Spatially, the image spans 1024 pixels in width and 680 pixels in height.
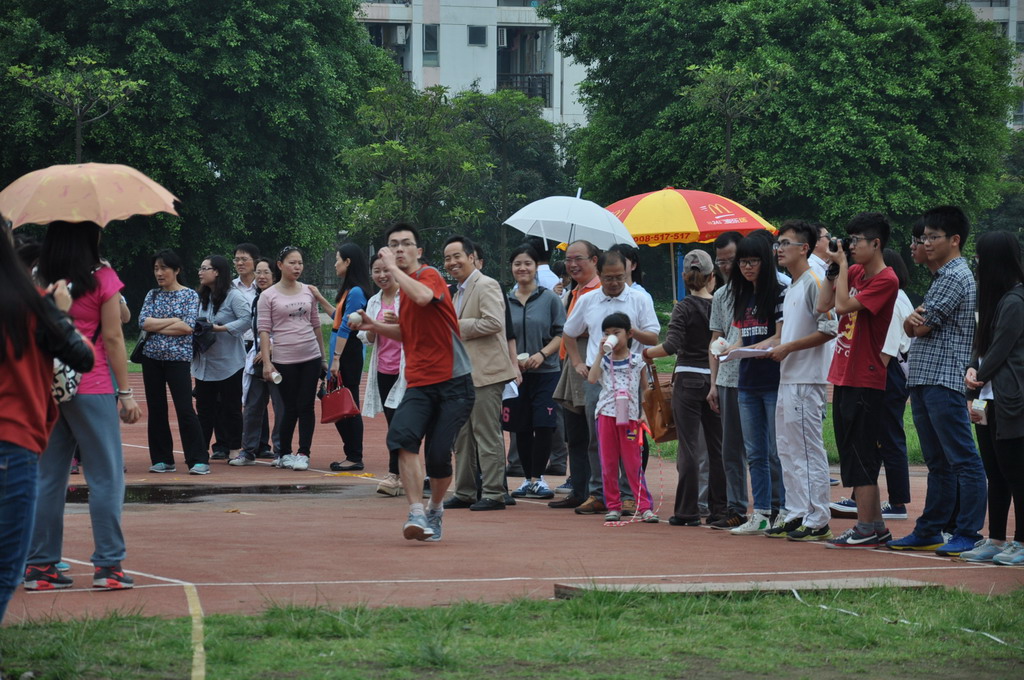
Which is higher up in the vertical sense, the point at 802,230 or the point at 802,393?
the point at 802,230

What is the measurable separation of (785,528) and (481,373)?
2655 millimetres

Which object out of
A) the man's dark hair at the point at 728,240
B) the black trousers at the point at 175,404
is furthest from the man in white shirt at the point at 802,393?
the black trousers at the point at 175,404

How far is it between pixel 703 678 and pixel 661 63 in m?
44.2

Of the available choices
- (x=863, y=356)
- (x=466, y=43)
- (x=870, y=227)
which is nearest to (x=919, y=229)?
(x=870, y=227)

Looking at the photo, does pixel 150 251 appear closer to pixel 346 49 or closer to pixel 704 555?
pixel 346 49

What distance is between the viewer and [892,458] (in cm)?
989

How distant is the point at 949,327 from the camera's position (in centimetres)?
871

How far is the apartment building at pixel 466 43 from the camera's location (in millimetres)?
82688

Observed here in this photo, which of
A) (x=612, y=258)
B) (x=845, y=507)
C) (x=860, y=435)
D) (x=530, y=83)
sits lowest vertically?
(x=845, y=507)

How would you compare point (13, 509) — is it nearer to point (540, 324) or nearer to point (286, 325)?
point (540, 324)

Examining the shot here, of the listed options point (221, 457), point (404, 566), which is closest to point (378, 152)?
point (221, 457)

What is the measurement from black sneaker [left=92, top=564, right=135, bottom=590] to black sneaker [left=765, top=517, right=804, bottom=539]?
4.45 metres

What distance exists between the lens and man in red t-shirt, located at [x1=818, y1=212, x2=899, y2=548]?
8.90 meters

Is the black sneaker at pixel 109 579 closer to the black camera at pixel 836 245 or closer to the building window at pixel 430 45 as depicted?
the black camera at pixel 836 245
